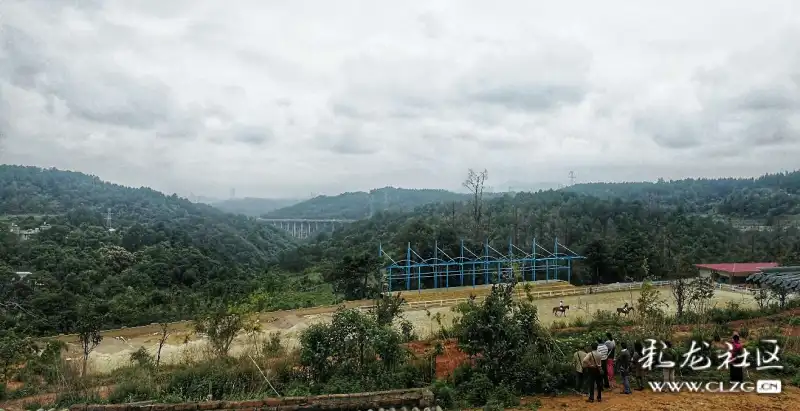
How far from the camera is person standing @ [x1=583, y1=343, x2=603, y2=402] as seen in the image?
946 cm

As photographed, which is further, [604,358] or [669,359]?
[669,359]

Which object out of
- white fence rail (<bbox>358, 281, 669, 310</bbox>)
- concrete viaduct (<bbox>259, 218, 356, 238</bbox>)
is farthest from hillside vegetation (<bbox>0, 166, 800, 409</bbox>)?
concrete viaduct (<bbox>259, 218, 356, 238</bbox>)

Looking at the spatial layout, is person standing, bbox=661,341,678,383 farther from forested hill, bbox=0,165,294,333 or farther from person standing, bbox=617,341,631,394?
forested hill, bbox=0,165,294,333

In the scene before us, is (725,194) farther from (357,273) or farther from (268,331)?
(268,331)

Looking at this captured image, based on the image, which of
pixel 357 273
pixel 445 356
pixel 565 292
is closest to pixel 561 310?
pixel 565 292

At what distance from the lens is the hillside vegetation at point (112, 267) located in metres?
25.8

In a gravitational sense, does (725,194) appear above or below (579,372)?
above

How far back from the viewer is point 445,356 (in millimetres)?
12734

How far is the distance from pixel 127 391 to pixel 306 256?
170 feet

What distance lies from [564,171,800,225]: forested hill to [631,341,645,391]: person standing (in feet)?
231

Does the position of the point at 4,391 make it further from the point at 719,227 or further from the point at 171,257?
the point at 719,227

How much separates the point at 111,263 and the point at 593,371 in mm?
38713

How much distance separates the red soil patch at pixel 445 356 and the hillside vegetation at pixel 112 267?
9148 mm

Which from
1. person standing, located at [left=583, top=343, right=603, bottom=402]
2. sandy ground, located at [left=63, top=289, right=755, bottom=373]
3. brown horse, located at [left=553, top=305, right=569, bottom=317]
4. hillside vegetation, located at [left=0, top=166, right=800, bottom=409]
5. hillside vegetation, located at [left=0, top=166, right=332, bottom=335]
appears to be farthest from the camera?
hillside vegetation, located at [left=0, top=166, right=332, bottom=335]
